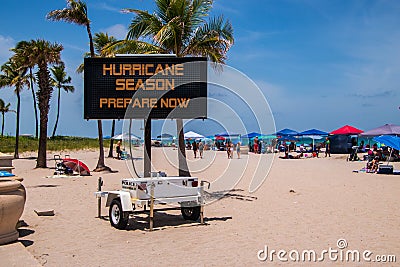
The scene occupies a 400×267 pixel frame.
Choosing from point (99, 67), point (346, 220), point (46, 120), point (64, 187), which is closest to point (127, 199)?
point (99, 67)

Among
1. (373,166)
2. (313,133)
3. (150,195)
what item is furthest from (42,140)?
(313,133)

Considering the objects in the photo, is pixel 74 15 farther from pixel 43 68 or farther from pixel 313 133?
pixel 313 133

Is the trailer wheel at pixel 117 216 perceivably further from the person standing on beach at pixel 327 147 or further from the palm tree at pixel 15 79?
the person standing on beach at pixel 327 147

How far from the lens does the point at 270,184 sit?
1923 cm

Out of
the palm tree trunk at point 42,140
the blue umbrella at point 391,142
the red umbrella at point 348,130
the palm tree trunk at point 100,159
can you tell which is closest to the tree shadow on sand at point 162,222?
the palm tree trunk at point 100,159

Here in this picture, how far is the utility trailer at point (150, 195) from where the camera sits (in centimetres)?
948

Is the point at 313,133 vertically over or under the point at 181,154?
over

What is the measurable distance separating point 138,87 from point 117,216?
3.04 metres

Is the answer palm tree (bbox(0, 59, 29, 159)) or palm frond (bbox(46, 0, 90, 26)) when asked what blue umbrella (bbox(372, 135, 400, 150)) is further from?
palm tree (bbox(0, 59, 29, 159))

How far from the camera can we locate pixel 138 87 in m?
11.0

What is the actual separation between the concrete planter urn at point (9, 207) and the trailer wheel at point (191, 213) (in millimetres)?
3837

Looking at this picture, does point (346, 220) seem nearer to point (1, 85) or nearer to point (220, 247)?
point (220, 247)

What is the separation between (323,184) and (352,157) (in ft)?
61.2

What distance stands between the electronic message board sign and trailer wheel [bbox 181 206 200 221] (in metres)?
2.18
